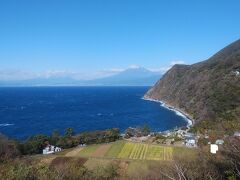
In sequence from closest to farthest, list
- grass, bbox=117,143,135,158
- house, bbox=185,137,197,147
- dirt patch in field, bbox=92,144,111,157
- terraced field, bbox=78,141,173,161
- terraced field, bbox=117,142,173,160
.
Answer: terraced field, bbox=117,142,173,160
terraced field, bbox=78,141,173,161
grass, bbox=117,143,135,158
dirt patch in field, bbox=92,144,111,157
house, bbox=185,137,197,147

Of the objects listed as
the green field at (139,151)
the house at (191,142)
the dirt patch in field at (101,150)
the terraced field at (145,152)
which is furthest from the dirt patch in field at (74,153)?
the house at (191,142)

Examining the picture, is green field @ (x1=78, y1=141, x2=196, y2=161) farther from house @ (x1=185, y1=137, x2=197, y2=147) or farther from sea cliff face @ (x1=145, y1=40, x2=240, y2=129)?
sea cliff face @ (x1=145, y1=40, x2=240, y2=129)

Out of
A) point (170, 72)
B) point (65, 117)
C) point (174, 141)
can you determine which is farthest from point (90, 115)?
point (170, 72)

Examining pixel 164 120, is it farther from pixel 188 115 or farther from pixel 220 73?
pixel 220 73

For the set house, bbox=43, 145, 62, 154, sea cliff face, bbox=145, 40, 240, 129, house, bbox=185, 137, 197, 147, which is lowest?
house, bbox=43, 145, 62, 154

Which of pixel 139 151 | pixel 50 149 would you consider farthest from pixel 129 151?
pixel 50 149

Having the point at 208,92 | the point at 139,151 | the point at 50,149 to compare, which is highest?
the point at 208,92

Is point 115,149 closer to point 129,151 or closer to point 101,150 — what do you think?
point 101,150

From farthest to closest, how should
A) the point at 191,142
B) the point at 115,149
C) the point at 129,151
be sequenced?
1. the point at 191,142
2. the point at 115,149
3. the point at 129,151

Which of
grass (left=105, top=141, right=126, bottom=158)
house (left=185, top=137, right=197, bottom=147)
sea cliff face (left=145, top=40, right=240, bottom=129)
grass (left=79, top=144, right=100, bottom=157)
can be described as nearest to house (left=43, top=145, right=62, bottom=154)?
grass (left=79, top=144, right=100, bottom=157)
